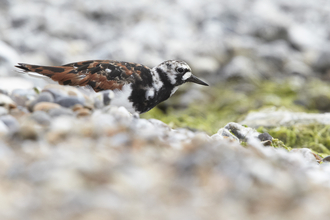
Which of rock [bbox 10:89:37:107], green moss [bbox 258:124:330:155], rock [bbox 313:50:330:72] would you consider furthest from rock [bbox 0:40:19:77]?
rock [bbox 313:50:330:72]

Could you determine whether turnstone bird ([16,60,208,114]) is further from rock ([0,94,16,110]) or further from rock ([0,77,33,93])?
rock ([0,77,33,93])

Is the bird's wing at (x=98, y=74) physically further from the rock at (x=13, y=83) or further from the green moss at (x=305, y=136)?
the green moss at (x=305, y=136)

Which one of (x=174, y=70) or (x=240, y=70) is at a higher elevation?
(x=240, y=70)

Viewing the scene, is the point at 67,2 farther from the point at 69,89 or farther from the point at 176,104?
the point at 69,89

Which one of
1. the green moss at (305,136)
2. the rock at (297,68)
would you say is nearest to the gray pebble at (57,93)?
the green moss at (305,136)

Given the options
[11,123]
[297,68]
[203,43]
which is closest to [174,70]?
[11,123]

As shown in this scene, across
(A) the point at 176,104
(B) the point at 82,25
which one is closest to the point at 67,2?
(B) the point at 82,25

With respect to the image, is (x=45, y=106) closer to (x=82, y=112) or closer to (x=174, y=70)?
(x=82, y=112)

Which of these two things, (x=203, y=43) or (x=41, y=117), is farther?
(x=203, y=43)
